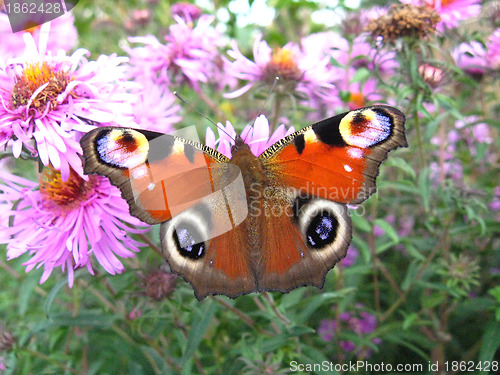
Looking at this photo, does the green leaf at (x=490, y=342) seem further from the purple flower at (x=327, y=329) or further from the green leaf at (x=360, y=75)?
the green leaf at (x=360, y=75)

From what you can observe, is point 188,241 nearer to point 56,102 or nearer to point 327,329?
point 56,102

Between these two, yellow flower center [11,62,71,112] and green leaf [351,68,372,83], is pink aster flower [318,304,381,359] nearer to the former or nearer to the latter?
green leaf [351,68,372,83]

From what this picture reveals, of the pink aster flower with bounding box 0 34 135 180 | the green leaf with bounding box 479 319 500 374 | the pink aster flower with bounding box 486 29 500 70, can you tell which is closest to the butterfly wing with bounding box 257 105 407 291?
the pink aster flower with bounding box 0 34 135 180

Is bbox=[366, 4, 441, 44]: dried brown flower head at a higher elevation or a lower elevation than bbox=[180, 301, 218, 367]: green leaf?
higher

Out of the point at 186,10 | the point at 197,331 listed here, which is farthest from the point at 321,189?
the point at 186,10

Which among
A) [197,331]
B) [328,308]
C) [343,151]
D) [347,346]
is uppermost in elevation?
[343,151]

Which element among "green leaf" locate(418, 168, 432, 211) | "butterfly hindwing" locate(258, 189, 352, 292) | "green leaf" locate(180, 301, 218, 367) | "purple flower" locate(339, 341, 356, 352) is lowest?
"purple flower" locate(339, 341, 356, 352)
